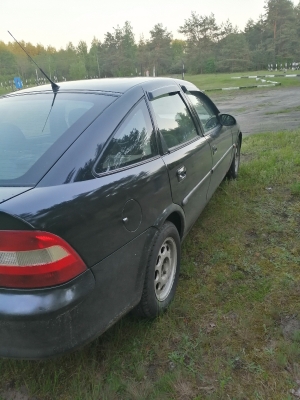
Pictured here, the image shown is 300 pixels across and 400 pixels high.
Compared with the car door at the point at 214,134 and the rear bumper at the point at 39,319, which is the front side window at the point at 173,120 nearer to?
the car door at the point at 214,134

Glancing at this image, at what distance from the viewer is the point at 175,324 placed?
7.78ft

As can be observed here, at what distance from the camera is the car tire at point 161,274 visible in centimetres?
220

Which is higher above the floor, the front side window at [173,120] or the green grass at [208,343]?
the front side window at [173,120]

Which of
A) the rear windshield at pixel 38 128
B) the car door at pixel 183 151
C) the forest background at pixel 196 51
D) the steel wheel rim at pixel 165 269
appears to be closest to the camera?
the rear windshield at pixel 38 128

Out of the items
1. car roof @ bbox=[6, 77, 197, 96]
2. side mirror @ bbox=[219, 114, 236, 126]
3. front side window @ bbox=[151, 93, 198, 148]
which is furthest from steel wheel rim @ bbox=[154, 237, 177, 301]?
side mirror @ bbox=[219, 114, 236, 126]

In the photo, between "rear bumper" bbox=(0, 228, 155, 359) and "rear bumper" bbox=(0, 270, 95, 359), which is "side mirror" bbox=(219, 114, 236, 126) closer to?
"rear bumper" bbox=(0, 228, 155, 359)

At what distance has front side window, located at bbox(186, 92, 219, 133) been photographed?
11.9 feet

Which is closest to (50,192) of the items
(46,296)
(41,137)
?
(46,296)

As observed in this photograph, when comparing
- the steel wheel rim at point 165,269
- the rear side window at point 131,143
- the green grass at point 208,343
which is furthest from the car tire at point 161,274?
the rear side window at point 131,143

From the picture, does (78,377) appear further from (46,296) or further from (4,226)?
(4,226)

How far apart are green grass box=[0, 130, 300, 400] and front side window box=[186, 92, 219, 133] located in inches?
48.5

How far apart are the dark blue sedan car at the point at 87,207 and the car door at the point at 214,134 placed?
70 centimetres

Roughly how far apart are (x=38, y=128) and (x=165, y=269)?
134 centimetres

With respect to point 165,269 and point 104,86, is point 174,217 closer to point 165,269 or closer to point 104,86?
point 165,269
